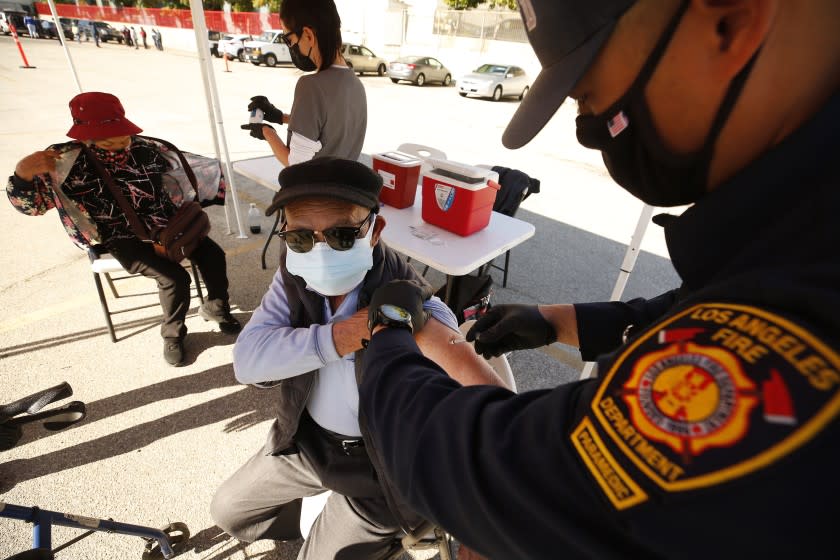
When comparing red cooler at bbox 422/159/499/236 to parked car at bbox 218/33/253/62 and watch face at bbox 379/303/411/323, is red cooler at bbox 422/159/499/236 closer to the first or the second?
watch face at bbox 379/303/411/323

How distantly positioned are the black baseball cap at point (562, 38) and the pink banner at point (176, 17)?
106 feet

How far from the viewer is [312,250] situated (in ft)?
4.88

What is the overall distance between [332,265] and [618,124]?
1.07m

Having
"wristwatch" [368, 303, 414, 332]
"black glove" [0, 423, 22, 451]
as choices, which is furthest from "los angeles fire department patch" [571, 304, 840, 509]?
"black glove" [0, 423, 22, 451]

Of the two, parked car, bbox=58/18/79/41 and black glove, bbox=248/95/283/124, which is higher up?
black glove, bbox=248/95/283/124

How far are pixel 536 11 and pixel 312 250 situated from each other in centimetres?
107

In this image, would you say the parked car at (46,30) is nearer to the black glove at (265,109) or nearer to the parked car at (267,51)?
the parked car at (267,51)

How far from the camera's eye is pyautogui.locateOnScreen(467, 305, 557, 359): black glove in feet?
4.11

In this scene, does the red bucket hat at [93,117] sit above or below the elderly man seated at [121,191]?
above

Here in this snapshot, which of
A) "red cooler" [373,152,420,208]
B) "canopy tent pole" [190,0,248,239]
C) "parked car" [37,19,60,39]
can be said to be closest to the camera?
"red cooler" [373,152,420,208]

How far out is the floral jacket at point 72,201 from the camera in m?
2.47

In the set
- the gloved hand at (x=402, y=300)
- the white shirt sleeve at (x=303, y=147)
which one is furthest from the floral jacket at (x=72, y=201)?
the gloved hand at (x=402, y=300)

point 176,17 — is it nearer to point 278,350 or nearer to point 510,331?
point 278,350

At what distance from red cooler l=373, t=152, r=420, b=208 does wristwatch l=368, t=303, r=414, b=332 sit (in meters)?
2.14
